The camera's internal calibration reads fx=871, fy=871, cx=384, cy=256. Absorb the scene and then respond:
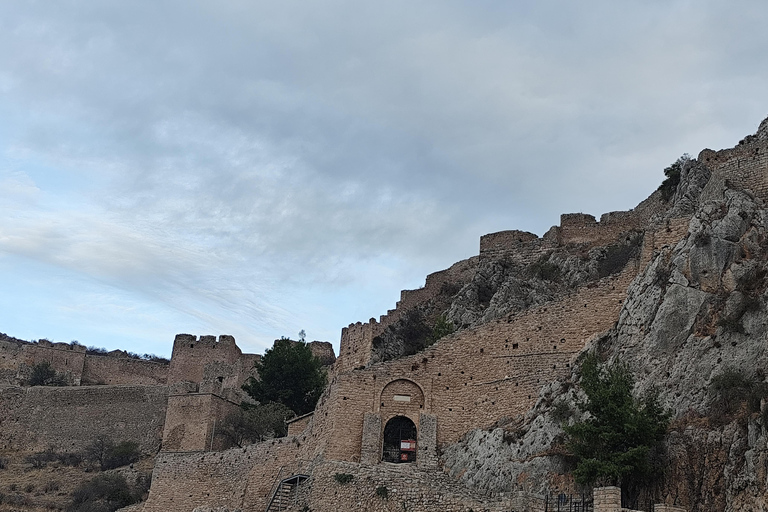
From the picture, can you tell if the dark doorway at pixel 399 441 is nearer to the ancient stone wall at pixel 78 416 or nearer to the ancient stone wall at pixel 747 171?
the ancient stone wall at pixel 747 171

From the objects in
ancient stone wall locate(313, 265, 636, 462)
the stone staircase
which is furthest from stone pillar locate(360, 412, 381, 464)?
the stone staircase

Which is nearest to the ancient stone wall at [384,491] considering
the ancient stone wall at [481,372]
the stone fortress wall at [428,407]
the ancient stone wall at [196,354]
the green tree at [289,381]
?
the stone fortress wall at [428,407]

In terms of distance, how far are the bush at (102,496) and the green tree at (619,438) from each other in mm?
25001

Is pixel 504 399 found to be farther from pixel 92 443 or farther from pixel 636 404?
pixel 92 443

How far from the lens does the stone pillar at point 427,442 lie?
30.1 m

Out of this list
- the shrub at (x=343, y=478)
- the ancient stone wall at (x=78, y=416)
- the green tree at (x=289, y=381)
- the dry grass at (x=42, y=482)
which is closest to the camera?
the shrub at (x=343, y=478)

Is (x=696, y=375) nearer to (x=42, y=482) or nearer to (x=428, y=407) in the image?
(x=428, y=407)

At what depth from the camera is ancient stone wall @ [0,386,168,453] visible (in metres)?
50.4

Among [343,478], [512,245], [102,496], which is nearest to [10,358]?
[102,496]

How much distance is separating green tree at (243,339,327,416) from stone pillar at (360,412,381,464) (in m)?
13.2

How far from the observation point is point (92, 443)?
161 ft

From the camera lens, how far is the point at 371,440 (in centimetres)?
3088

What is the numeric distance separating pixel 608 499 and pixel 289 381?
27097 mm

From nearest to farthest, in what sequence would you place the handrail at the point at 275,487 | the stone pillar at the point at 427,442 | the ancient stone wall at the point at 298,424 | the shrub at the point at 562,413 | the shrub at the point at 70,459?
the shrub at the point at 562,413, the stone pillar at the point at 427,442, the handrail at the point at 275,487, the ancient stone wall at the point at 298,424, the shrub at the point at 70,459
